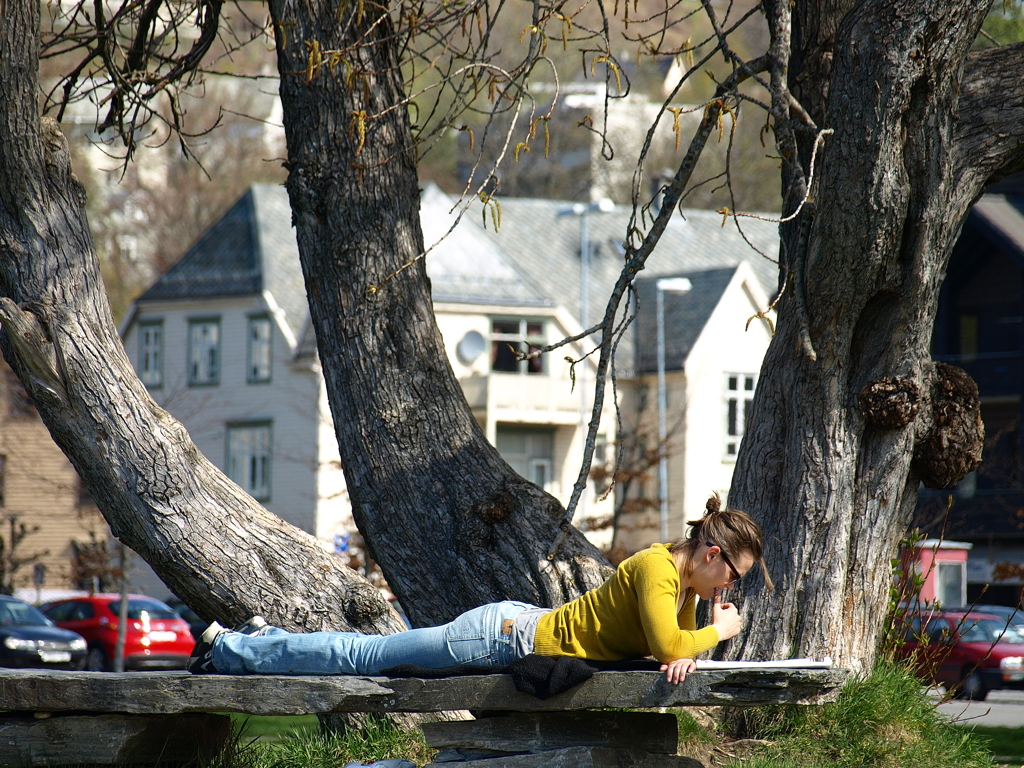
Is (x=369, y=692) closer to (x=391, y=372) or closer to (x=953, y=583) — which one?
(x=391, y=372)

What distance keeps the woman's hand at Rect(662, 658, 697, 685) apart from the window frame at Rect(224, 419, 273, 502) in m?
32.9

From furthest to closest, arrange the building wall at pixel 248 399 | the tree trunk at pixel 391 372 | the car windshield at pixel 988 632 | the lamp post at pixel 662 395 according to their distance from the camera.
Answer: the building wall at pixel 248 399
the lamp post at pixel 662 395
the car windshield at pixel 988 632
the tree trunk at pixel 391 372

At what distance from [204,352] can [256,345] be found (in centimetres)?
207

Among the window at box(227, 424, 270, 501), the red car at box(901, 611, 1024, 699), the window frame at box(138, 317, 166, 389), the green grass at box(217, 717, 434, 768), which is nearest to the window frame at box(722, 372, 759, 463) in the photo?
the window at box(227, 424, 270, 501)

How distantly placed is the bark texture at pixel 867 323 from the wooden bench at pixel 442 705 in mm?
1454

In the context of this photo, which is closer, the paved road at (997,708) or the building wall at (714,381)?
the paved road at (997,708)

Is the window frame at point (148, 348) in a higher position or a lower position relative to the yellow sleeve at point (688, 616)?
higher

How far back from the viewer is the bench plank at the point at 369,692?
448 centimetres

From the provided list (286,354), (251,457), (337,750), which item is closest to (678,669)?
(337,750)

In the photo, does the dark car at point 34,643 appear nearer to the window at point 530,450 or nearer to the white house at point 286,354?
the white house at point 286,354

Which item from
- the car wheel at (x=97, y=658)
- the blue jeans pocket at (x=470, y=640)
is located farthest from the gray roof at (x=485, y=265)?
the blue jeans pocket at (x=470, y=640)

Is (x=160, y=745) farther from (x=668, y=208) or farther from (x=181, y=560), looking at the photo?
(x=668, y=208)

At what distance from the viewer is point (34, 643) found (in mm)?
21094

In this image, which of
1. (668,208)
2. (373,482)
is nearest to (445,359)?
(373,482)
